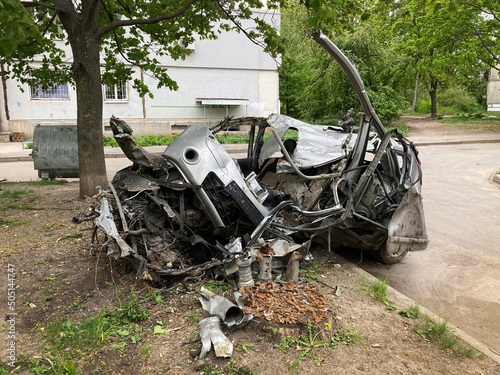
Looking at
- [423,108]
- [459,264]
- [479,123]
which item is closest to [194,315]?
[459,264]

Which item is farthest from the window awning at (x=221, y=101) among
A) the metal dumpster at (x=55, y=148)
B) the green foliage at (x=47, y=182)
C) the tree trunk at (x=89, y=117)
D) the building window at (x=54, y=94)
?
the tree trunk at (x=89, y=117)

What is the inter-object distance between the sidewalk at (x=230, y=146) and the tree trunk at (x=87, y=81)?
27.8 ft

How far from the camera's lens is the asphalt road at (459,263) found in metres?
4.02

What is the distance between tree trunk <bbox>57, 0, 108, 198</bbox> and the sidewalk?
8460 mm

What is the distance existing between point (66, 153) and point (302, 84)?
22446 mm

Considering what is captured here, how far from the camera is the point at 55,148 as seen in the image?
8.94m

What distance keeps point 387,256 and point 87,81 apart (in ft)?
17.8

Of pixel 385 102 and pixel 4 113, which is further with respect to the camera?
pixel 385 102

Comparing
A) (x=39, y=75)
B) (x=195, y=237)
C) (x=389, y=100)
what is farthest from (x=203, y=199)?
(x=389, y=100)

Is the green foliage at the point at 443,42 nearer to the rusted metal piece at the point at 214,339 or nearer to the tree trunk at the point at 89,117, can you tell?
the tree trunk at the point at 89,117

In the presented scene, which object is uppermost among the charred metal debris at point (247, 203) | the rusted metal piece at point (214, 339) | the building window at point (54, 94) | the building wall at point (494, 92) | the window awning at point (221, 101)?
the building wall at point (494, 92)

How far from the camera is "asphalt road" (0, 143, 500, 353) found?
13.2 ft

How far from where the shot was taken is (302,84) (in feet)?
94.1

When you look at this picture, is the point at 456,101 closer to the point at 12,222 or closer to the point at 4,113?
the point at 4,113
